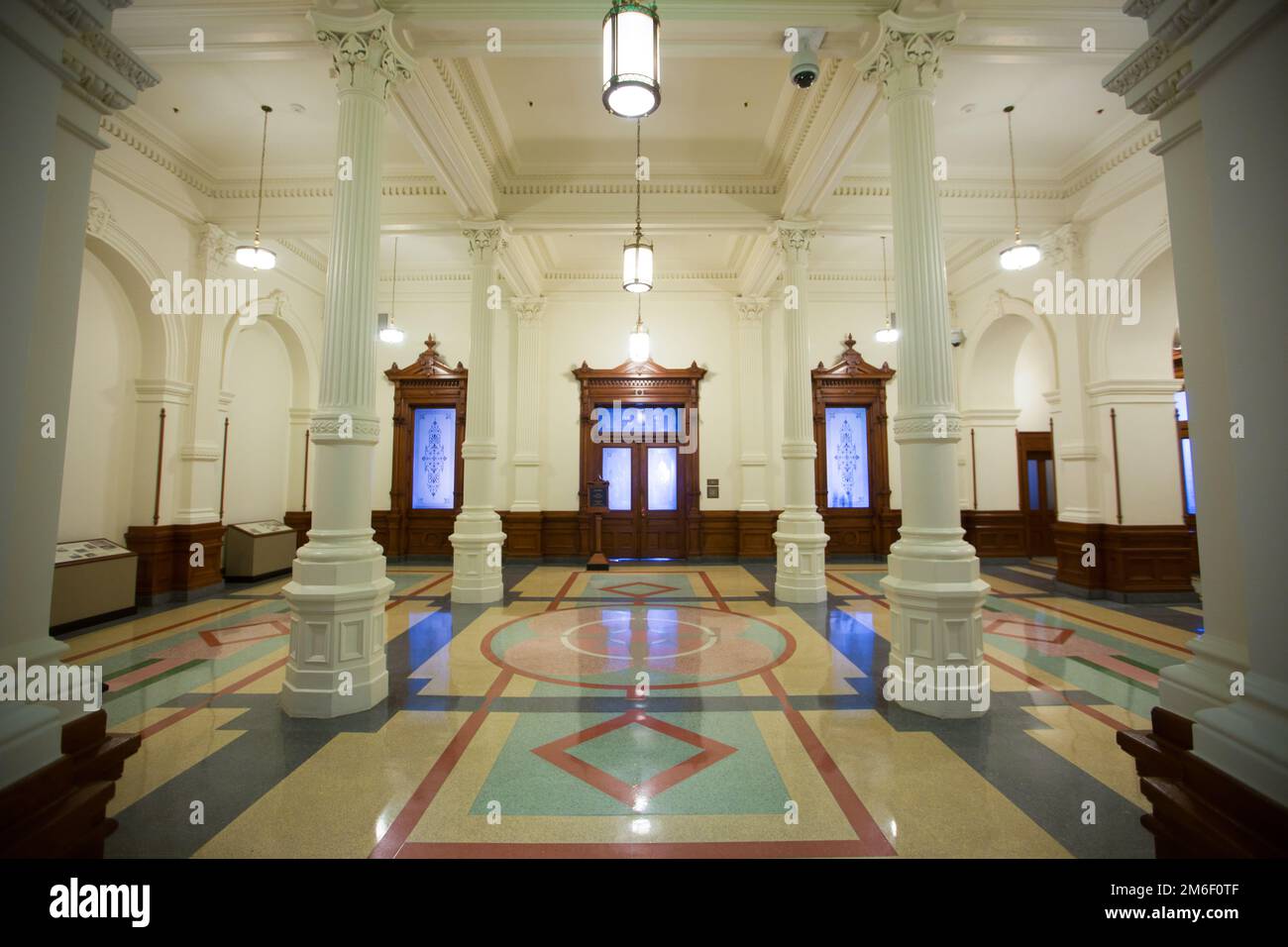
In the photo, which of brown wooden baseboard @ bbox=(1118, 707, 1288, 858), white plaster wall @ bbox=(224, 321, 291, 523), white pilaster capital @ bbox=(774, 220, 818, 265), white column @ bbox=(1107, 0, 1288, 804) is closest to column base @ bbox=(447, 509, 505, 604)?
white plaster wall @ bbox=(224, 321, 291, 523)

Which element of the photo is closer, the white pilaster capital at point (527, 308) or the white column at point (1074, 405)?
the white column at point (1074, 405)

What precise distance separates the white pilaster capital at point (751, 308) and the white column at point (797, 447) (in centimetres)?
293

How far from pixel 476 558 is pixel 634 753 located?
4.42 metres

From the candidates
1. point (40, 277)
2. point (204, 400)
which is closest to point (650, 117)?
point (40, 277)

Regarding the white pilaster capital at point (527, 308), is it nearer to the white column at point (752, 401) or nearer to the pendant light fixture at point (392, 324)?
the pendant light fixture at point (392, 324)

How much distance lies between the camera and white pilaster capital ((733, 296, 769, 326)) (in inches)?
404

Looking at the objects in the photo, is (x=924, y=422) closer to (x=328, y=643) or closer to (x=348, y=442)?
(x=348, y=442)

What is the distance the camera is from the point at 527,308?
10492 millimetres

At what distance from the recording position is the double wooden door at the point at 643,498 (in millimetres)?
10578

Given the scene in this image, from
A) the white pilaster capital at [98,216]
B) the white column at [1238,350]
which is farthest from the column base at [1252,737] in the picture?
the white pilaster capital at [98,216]

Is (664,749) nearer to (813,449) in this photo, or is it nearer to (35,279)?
(35,279)

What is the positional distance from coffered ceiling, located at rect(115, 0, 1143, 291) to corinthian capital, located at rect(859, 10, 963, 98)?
6.6 inches

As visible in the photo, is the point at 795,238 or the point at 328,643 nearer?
the point at 328,643
